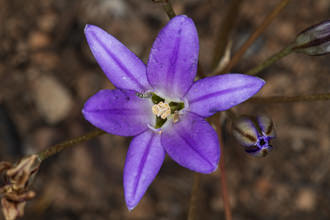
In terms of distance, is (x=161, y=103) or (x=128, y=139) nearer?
(x=161, y=103)

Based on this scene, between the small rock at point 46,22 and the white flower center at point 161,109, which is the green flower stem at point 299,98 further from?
the small rock at point 46,22

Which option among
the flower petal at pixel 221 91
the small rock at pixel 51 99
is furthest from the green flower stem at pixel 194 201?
the small rock at pixel 51 99

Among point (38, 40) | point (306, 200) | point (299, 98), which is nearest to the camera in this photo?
point (299, 98)

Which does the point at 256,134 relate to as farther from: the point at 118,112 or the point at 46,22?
the point at 46,22

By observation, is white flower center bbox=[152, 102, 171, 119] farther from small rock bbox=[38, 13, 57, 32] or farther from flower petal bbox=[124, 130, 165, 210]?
small rock bbox=[38, 13, 57, 32]

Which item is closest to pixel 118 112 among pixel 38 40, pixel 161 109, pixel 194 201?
pixel 161 109

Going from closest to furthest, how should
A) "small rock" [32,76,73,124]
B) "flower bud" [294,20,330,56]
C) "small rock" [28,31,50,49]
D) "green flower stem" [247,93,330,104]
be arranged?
"flower bud" [294,20,330,56], "green flower stem" [247,93,330,104], "small rock" [32,76,73,124], "small rock" [28,31,50,49]

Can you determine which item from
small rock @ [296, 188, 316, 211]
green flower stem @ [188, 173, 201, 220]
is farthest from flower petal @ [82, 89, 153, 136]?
small rock @ [296, 188, 316, 211]
